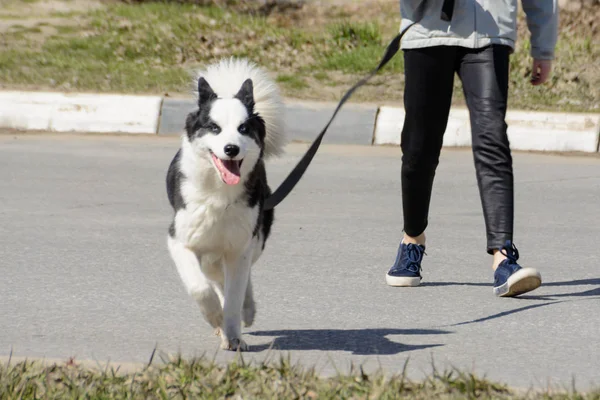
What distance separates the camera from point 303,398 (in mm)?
3326

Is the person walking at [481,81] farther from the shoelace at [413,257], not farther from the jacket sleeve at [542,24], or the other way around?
the shoelace at [413,257]

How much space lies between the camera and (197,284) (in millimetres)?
4223

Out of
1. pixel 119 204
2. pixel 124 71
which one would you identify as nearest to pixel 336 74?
pixel 124 71

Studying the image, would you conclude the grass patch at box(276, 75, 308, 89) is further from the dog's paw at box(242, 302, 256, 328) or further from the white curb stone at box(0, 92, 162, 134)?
the dog's paw at box(242, 302, 256, 328)

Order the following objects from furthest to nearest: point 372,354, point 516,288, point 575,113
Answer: point 575,113 → point 516,288 → point 372,354

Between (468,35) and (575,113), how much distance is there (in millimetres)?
5240

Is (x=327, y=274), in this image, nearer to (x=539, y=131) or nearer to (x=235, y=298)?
(x=235, y=298)

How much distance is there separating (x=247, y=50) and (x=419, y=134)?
7338 mm

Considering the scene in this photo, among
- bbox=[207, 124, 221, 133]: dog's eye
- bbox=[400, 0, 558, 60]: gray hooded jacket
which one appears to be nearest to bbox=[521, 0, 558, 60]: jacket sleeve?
bbox=[400, 0, 558, 60]: gray hooded jacket

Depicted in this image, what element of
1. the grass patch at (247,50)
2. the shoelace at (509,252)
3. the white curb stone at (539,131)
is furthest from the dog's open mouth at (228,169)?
the grass patch at (247,50)

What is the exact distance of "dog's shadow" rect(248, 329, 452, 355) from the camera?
4336 mm

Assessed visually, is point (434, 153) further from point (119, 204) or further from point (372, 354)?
point (119, 204)

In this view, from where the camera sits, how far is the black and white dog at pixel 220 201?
14.0 feet

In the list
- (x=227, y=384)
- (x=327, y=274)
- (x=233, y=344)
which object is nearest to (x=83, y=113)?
(x=327, y=274)
